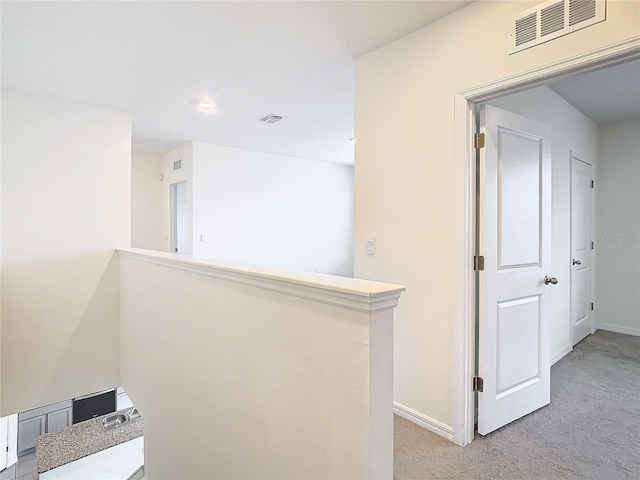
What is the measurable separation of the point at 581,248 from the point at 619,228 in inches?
27.9

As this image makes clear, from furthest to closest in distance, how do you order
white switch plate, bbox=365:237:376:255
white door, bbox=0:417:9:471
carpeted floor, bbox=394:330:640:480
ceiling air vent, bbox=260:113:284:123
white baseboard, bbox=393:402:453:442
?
white door, bbox=0:417:9:471 < ceiling air vent, bbox=260:113:284:123 < white switch plate, bbox=365:237:376:255 < white baseboard, bbox=393:402:453:442 < carpeted floor, bbox=394:330:640:480

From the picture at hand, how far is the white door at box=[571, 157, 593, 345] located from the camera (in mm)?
3619

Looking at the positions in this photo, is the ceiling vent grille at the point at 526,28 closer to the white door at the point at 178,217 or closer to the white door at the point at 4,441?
the white door at the point at 178,217

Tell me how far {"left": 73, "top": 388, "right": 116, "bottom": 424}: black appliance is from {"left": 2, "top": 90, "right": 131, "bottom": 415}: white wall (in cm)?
172

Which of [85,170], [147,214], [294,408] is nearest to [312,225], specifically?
[147,214]

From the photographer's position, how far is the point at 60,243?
328cm

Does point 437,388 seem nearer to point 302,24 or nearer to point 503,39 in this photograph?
point 503,39

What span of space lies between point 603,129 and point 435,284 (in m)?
3.86

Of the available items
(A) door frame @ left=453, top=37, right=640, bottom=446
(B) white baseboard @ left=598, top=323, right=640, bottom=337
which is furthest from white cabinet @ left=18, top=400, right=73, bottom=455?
(B) white baseboard @ left=598, top=323, right=640, bottom=337

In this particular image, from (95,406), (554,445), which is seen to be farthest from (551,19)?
(95,406)

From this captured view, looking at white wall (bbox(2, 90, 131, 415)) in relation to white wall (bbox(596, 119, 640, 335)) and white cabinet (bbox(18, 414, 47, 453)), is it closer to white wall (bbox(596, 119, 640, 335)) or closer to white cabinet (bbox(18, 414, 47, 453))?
white cabinet (bbox(18, 414, 47, 453))

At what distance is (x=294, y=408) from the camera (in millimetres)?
1295

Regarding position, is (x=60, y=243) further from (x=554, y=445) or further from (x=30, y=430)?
(x=554, y=445)

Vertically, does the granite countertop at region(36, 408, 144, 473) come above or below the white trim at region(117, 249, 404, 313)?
below
